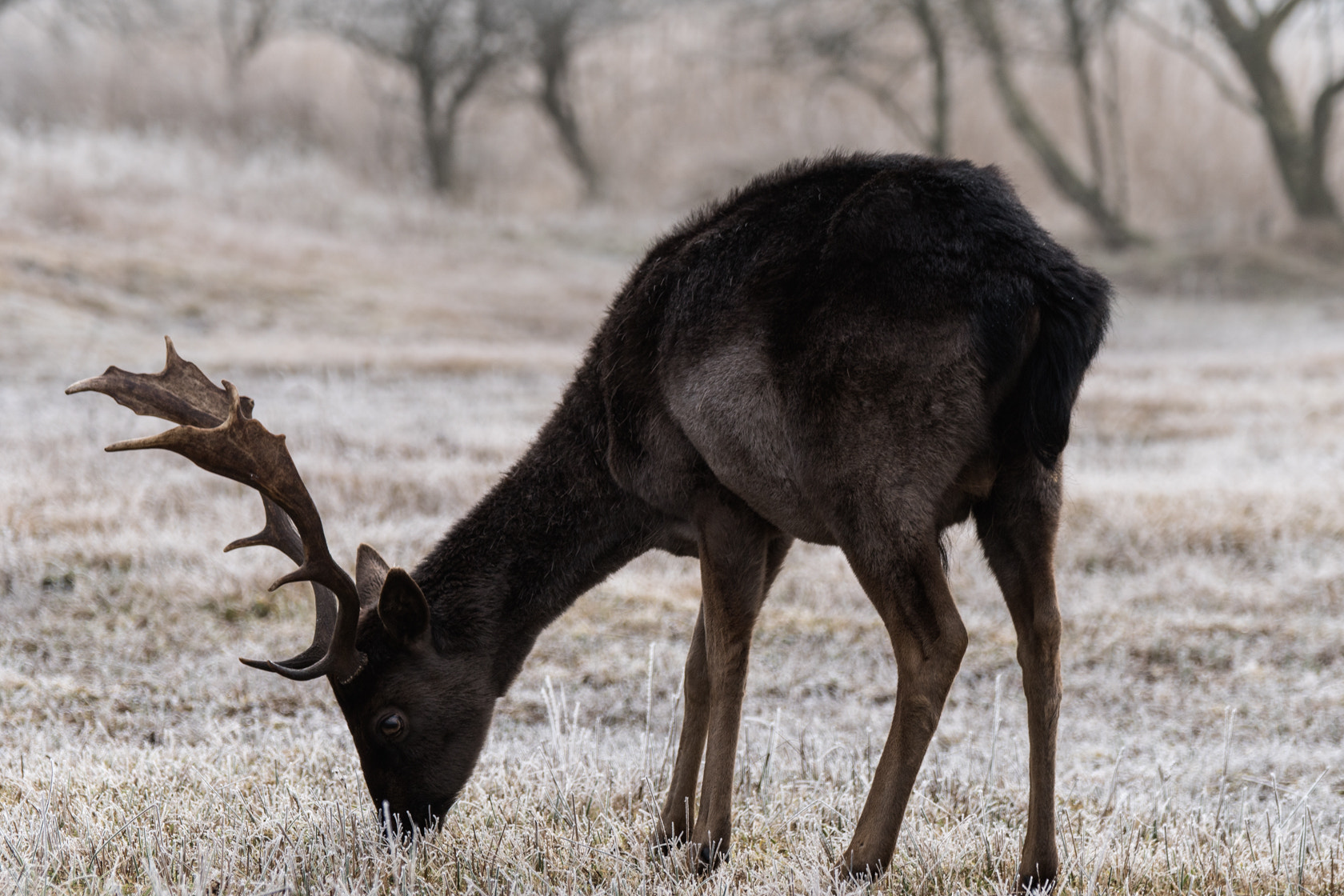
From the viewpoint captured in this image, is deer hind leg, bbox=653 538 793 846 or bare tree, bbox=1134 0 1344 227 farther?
bare tree, bbox=1134 0 1344 227

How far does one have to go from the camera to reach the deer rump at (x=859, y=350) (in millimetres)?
3031

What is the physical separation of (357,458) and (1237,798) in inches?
242

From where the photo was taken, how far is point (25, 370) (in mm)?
11188

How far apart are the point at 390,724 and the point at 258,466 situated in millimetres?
832

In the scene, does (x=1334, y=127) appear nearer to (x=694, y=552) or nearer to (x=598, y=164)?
(x=598, y=164)

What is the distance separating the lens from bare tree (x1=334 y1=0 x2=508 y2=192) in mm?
23375

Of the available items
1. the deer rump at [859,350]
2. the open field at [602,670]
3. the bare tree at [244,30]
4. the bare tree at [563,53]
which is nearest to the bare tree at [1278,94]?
the open field at [602,670]

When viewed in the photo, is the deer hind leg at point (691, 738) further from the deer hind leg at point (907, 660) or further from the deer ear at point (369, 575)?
the deer ear at point (369, 575)

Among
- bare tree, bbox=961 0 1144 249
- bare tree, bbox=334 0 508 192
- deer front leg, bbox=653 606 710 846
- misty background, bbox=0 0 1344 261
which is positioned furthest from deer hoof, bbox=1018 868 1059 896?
bare tree, bbox=334 0 508 192

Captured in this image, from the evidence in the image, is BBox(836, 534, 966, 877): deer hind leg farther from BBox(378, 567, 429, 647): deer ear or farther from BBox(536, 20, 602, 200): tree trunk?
BBox(536, 20, 602, 200): tree trunk

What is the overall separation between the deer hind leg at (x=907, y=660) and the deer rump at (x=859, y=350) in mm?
54

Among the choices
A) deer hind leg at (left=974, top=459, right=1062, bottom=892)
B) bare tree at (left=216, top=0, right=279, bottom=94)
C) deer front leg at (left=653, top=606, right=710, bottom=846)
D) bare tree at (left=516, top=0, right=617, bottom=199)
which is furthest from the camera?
bare tree at (left=216, top=0, right=279, bottom=94)

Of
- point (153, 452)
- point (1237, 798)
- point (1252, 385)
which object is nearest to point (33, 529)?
point (153, 452)

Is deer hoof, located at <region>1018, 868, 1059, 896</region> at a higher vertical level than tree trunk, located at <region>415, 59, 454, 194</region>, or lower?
lower
